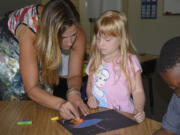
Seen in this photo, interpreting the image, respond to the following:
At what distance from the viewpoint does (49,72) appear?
4.63ft

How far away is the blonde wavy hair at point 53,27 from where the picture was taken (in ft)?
3.91

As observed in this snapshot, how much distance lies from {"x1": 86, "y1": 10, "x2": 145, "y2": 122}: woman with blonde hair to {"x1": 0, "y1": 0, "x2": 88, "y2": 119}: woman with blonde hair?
124 millimetres

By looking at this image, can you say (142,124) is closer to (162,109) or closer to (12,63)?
(12,63)

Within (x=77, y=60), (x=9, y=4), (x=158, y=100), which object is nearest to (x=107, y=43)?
(x=77, y=60)

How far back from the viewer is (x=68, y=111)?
1.17 metres

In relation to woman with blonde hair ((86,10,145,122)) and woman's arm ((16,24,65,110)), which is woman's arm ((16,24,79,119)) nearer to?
woman's arm ((16,24,65,110))

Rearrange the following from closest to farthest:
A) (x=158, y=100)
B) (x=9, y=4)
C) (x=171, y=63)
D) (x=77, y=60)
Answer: (x=171, y=63)
(x=77, y=60)
(x=9, y=4)
(x=158, y=100)

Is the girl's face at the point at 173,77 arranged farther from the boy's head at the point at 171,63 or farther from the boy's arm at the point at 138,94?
the boy's arm at the point at 138,94

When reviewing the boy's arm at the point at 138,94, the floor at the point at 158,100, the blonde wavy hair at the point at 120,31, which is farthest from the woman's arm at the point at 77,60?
the floor at the point at 158,100

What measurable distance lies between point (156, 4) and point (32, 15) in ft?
12.7

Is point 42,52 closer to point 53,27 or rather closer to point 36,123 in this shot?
point 53,27

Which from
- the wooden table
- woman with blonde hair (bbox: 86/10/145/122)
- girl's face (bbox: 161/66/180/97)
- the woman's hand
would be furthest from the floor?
girl's face (bbox: 161/66/180/97)

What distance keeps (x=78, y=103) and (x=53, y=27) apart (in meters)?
0.42

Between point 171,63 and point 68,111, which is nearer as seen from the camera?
point 171,63
